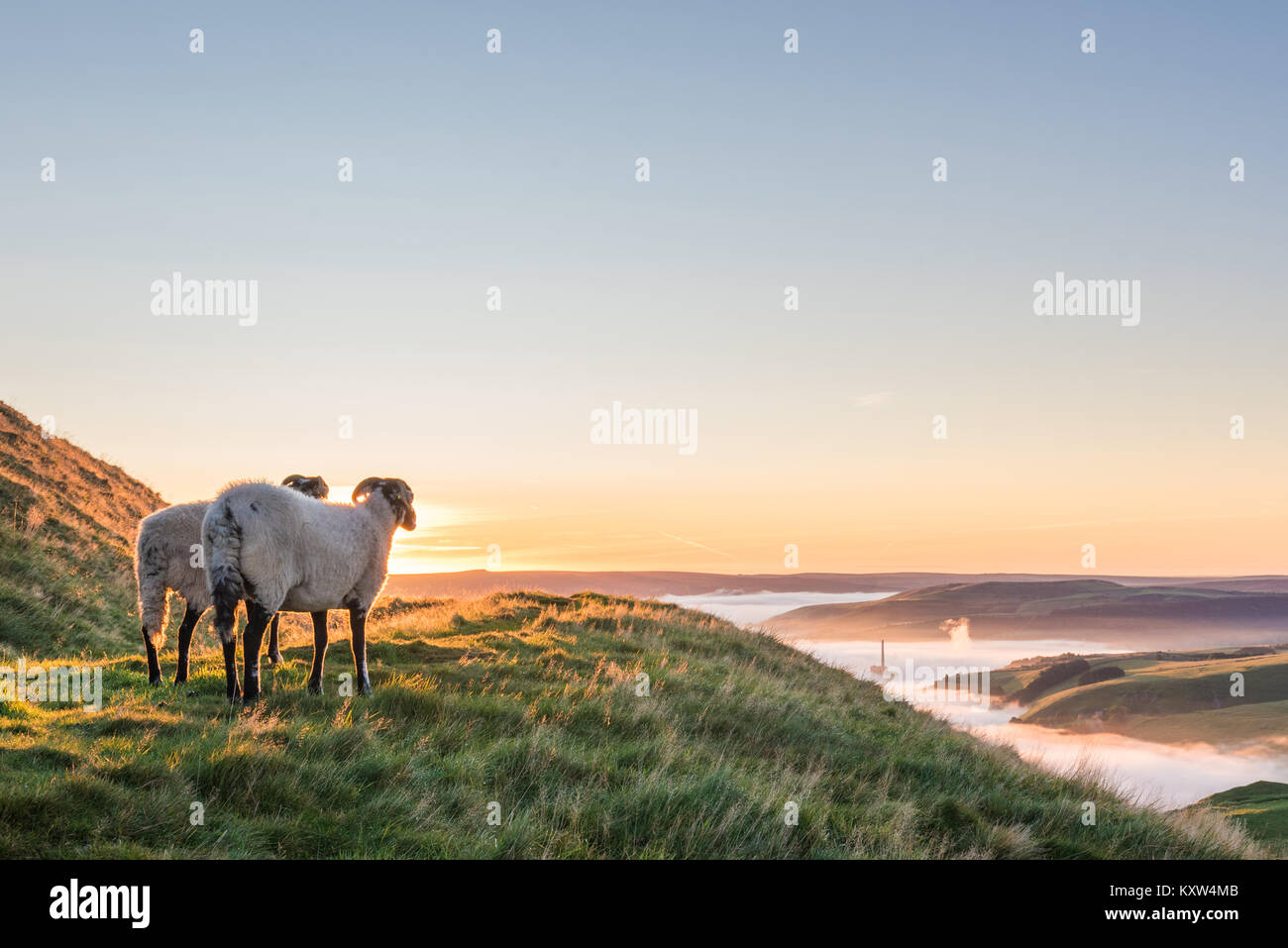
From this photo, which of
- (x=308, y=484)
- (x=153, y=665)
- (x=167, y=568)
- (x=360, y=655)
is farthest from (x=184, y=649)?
(x=308, y=484)

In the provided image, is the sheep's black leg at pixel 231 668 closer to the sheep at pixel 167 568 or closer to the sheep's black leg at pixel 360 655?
the sheep's black leg at pixel 360 655

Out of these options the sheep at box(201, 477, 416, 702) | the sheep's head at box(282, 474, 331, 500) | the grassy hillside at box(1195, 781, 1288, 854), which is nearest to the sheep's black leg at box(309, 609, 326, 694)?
the sheep at box(201, 477, 416, 702)

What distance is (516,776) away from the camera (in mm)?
9133

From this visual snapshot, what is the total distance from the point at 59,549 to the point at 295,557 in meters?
16.8

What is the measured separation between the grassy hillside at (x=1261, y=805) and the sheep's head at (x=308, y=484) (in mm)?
16643

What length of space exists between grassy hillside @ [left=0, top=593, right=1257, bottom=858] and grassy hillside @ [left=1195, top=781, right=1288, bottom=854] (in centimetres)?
582

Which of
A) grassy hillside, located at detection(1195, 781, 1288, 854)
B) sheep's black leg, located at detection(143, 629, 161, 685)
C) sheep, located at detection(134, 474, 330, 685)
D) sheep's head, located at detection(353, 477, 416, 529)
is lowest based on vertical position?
grassy hillside, located at detection(1195, 781, 1288, 854)

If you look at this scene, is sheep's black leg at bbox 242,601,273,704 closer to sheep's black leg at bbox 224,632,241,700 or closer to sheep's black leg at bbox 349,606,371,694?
sheep's black leg at bbox 224,632,241,700

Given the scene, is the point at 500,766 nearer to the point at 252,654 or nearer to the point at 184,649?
the point at 252,654

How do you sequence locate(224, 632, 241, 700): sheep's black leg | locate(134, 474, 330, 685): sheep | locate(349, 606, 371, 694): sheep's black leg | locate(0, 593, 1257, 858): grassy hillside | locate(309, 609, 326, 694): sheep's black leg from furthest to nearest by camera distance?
locate(134, 474, 330, 685): sheep
locate(349, 606, 371, 694): sheep's black leg
locate(309, 609, 326, 694): sheep's black leg
locate(224, 632, 241, 700): sheep's black leg
locate(0, 593, 1257, 858): grassy hillside

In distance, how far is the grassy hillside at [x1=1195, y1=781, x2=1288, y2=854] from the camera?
26428 millimetres

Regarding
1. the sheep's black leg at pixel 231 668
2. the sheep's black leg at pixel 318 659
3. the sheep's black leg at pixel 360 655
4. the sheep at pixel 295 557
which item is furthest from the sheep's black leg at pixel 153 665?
the sheep's black leg at pixel 360 655
